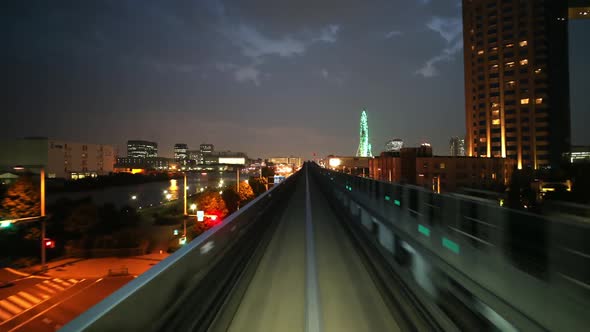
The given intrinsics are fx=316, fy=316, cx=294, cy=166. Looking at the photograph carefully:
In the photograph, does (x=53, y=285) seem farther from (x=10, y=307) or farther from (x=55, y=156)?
(x=55, y=156)

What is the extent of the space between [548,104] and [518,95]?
6.96 m

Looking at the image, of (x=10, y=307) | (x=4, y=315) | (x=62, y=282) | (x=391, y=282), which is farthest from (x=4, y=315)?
(x=391, y=282)

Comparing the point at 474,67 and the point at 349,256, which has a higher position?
the point at 474,67

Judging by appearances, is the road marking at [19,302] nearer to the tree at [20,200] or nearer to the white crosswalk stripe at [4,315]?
the white crosswalk stripe at [4,315]

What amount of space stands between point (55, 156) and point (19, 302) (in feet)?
299

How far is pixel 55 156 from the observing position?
89000 mm

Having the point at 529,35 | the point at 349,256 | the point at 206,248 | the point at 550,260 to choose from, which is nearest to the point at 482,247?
the point at 550,260

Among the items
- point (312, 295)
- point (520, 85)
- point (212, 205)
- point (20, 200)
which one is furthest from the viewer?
point (520, 85)

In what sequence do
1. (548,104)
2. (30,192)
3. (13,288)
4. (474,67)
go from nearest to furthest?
(13,288) < (30,192) < (548,104) < (474,67)

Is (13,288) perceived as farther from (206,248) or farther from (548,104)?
(548,104)

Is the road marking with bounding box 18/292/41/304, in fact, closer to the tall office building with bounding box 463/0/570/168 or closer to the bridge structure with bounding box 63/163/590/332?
the bridge structure with bounding box 63/163/590/332

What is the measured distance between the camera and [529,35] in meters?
80.0

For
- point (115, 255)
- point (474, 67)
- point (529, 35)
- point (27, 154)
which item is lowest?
point (115, 255)

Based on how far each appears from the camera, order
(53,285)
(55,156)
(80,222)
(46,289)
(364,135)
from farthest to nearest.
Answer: (364,135), (55,156), (80,222), (53,285), (46,289)
